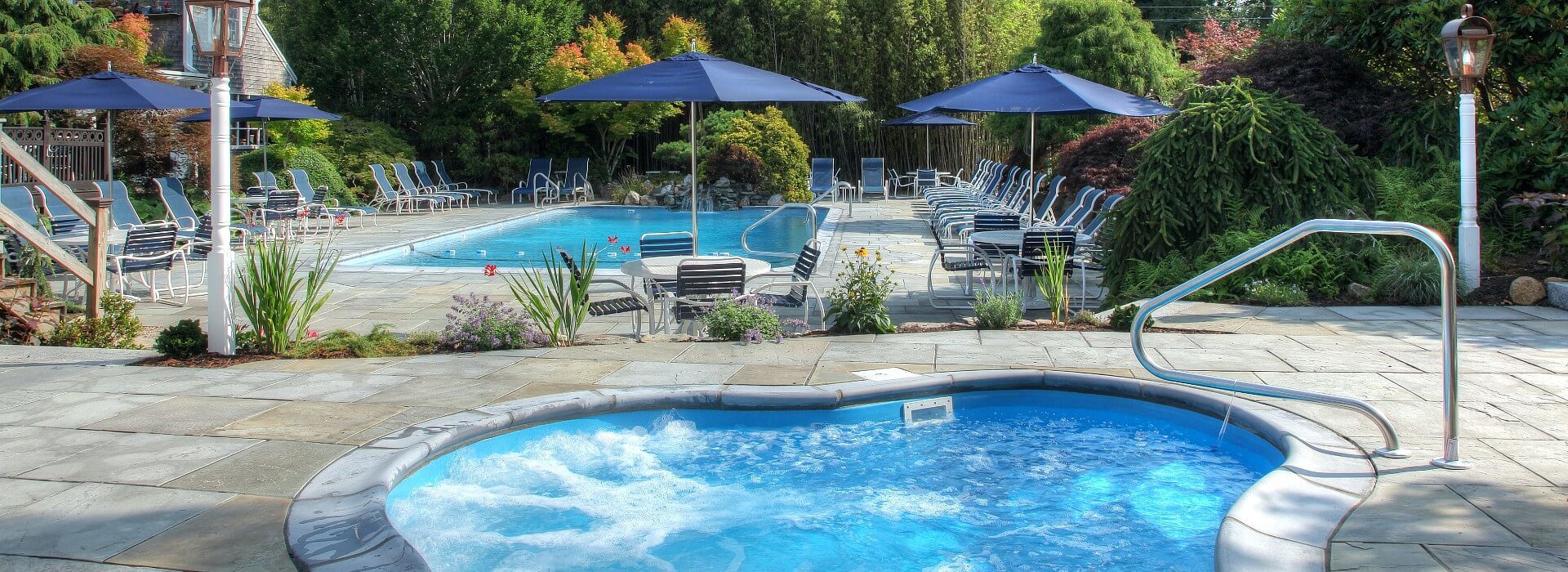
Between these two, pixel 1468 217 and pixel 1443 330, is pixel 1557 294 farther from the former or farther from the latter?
pixel 1443 330

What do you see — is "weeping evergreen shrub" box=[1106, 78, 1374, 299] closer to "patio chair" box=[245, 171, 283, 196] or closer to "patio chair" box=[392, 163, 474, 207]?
"patio chair" box=[245, 171, 283, 196]

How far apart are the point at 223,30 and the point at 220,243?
44.5 inches

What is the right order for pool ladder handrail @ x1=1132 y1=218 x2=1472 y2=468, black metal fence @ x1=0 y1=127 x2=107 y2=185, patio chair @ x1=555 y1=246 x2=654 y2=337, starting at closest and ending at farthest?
pool ladder handrail @ x1=1132 y1=218 x2=1472 y2=468
patio chair @ x1=555 y1=246 x2=654 y2=337
black metal fence @ x1=0 y1=127 x2=107 y2=185

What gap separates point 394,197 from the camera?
19.0 m

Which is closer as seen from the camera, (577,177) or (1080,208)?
(1080,208)

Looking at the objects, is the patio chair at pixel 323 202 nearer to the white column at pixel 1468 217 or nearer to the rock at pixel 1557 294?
the white column at pixel 1468 217

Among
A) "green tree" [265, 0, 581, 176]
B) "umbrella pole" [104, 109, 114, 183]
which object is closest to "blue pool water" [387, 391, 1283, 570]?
"umbrella pole" [104, 109, 114, 183]

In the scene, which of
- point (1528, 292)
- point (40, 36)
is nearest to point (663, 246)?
point (1528, 292)

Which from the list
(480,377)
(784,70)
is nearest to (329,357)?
(480,377)

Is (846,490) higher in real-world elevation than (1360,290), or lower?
lower

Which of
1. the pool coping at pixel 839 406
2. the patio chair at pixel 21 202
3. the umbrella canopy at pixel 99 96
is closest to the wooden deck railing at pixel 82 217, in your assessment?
the patio chair at pixel 21 202

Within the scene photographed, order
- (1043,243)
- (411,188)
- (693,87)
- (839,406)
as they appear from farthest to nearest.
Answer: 1. (411,188)
2. (1043,243)
3. (693,87)
4. (839,406)

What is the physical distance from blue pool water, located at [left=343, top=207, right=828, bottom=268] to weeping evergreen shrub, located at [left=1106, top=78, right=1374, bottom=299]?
4818 millimetres

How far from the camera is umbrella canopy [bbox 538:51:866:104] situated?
807 centimetres
